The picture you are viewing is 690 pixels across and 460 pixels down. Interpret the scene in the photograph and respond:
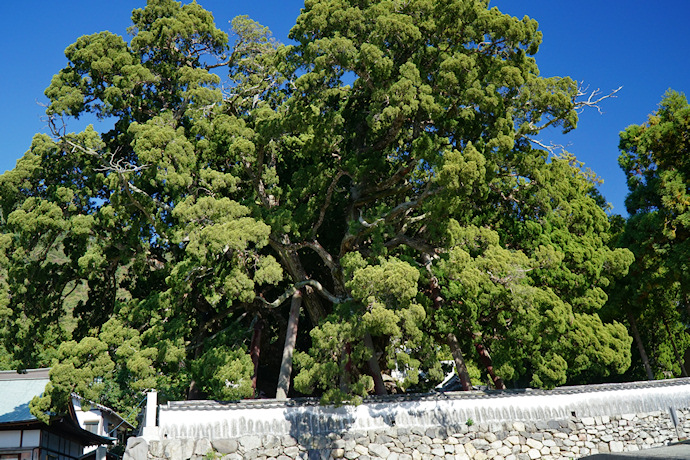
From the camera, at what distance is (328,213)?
588 inches

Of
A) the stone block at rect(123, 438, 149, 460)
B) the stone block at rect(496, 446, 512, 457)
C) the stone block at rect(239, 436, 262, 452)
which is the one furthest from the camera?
the stone block at rect(496, 446, 512, 457)

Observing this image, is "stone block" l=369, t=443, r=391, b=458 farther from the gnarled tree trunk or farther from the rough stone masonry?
the gnarled tree trunk

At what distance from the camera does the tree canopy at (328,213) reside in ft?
38.8

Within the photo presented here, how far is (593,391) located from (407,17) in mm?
9325

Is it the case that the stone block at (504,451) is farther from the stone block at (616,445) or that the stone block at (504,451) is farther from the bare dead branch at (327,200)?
the bare dead branch at (327,200)

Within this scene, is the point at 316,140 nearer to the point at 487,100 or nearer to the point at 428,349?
the point at 487,100

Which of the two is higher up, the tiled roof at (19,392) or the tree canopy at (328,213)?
the tree canopy at (328,213)

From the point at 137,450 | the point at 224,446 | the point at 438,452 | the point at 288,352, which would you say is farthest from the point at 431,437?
the point at 137,450

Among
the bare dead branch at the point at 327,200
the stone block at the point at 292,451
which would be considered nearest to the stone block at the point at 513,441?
the stone block at the point at 292,451

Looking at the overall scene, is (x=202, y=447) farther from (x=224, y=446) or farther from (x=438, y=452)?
(x=438, y=452)

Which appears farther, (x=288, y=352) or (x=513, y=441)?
(x=288, y=352)

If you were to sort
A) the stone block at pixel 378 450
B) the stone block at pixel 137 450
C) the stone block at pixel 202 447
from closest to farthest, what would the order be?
the stone block at pixel 137 450 → the stone block at pixel 202 447 → the stone block at pixel 378 450

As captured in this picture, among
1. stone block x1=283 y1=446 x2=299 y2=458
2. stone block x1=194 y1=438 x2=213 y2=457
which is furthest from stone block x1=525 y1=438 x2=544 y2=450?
stone block x1=194 y1=438 x2=213 y2=457

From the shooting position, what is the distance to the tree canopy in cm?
1181
